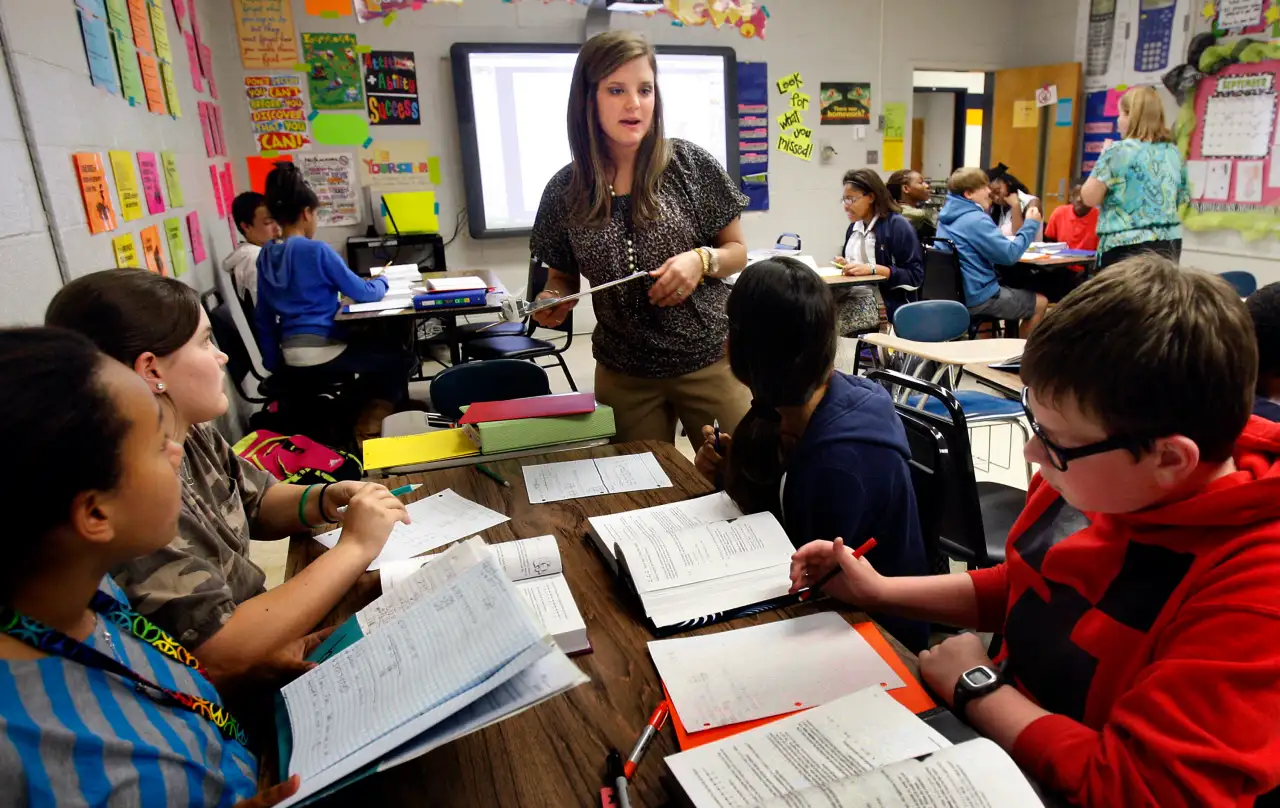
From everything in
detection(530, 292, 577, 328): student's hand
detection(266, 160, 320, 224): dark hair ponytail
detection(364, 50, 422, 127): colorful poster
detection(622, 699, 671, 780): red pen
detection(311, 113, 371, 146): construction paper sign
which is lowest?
detection(622, 699, 671, 780): red pen

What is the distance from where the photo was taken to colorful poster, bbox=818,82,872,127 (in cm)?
606

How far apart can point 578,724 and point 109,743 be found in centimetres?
43

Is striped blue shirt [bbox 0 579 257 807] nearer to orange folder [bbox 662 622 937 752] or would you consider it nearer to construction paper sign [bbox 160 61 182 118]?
orange folder [bbox 662 622 937 752]

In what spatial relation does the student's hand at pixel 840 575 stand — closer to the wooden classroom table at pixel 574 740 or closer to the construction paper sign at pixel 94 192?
the wooden classroom table at pixel 574 740

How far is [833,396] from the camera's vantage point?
4.12 feet

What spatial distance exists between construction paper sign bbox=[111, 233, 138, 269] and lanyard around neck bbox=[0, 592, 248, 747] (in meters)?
1.72

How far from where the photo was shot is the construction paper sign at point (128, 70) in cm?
251

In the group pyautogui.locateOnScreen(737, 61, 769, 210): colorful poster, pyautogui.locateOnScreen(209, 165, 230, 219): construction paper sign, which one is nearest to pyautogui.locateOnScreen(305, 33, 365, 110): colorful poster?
pyautogui.locateOnScreen(209, 165, 230, 219): construction paper sign

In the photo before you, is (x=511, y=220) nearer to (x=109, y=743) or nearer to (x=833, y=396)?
(x=833, y=396)

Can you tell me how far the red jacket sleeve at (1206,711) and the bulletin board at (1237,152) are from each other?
5750mm

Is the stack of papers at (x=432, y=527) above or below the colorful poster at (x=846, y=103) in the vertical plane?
below

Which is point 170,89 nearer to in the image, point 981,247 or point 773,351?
point 773,351

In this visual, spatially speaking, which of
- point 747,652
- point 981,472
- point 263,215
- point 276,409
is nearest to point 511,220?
point 263,215

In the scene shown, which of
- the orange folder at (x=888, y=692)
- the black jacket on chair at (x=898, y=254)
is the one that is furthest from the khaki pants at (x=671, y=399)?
the black jacket on chair at (x=898, y=254)
